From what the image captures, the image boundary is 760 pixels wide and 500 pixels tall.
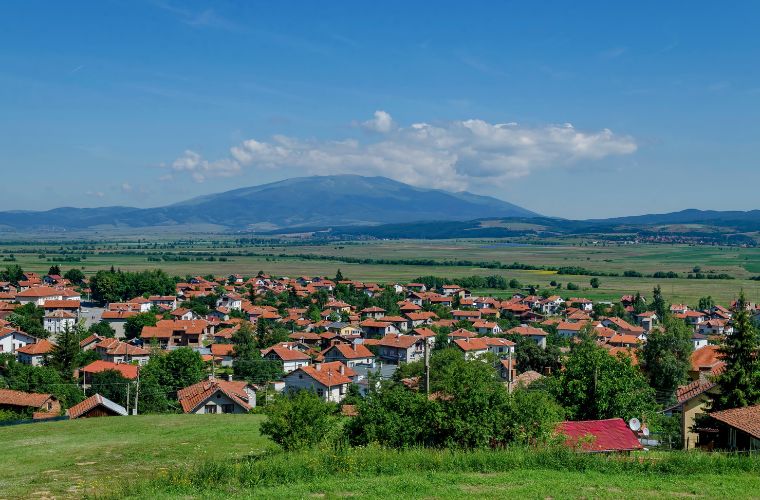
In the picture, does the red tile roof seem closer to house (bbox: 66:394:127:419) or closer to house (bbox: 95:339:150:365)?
house (bbox: 66:394:127:419)

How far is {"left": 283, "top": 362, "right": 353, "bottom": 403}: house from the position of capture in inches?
1462

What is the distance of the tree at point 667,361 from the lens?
33.9 metres

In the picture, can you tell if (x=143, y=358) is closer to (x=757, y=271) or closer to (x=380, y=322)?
(x=380, y=322)

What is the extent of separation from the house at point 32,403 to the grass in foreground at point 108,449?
4.38m

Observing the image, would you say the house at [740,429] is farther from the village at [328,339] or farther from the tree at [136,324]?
the tree at [136,324]

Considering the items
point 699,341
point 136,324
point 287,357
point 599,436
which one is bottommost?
point 699,341

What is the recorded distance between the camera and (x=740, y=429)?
16.9 metres

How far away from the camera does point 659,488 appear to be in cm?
1335

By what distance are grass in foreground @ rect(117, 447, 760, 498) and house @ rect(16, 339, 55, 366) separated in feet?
115

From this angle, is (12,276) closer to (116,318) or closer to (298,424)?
(116,318)

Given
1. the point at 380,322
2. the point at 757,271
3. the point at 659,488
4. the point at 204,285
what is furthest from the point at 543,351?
the point at 757,271

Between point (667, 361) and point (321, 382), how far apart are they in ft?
57.1

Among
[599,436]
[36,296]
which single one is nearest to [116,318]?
[36,296]

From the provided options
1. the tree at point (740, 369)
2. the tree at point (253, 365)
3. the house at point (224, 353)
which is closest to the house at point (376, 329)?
the tree at point (253, 365)
